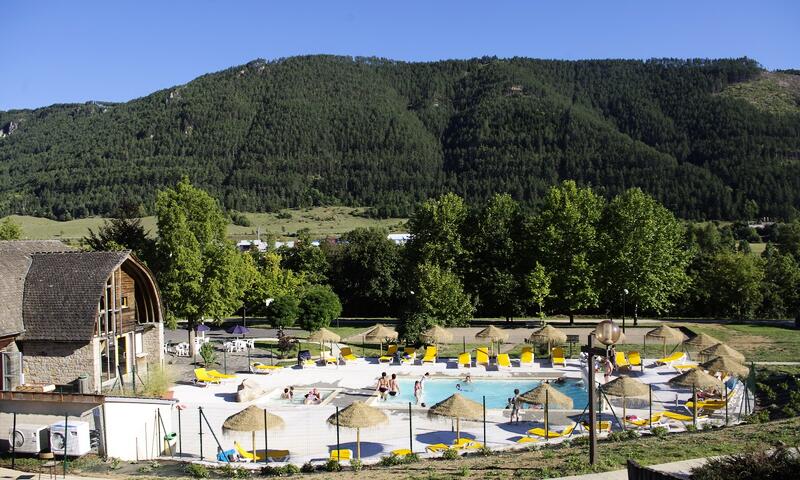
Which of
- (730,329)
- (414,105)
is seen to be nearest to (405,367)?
(730,329)

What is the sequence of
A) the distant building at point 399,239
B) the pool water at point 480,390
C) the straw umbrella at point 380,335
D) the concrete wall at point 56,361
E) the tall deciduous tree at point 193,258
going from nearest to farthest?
the concrete wall at point 56,361 → the pool water at point 480,390 → the tall deciduous tree at point 193,258 → the straw umbrella at point 380,335 → the distant building at point 399,239

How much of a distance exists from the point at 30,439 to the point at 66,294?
25.1 feet

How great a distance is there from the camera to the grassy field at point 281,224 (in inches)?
4461

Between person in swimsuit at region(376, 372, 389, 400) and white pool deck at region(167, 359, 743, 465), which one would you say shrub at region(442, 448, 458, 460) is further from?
person in swimsuit at region(376, 372, 389, 400)

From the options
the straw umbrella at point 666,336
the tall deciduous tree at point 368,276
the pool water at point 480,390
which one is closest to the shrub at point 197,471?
the pool water at point 480,390

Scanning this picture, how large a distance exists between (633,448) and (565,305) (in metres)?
27.0

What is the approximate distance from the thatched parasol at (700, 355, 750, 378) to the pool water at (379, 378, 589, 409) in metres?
4.27

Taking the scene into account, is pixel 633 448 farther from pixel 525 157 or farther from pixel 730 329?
pixel 525 157

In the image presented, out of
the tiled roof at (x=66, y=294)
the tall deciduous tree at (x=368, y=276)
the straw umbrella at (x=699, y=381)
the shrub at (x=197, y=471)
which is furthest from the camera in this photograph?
the tall deciduous tree at (x=368, y=276)

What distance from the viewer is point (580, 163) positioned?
140 m

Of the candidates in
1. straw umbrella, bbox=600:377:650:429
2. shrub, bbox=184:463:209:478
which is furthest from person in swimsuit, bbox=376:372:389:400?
shrub, bbox=184:463:209:478

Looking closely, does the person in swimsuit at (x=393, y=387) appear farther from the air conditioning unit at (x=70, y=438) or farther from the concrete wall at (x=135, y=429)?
the air conditioning unit at (x=70, y=438)

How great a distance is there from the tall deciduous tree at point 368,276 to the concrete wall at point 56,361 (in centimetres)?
3160

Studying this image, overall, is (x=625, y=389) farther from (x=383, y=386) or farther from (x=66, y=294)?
(x=66, y=294)
